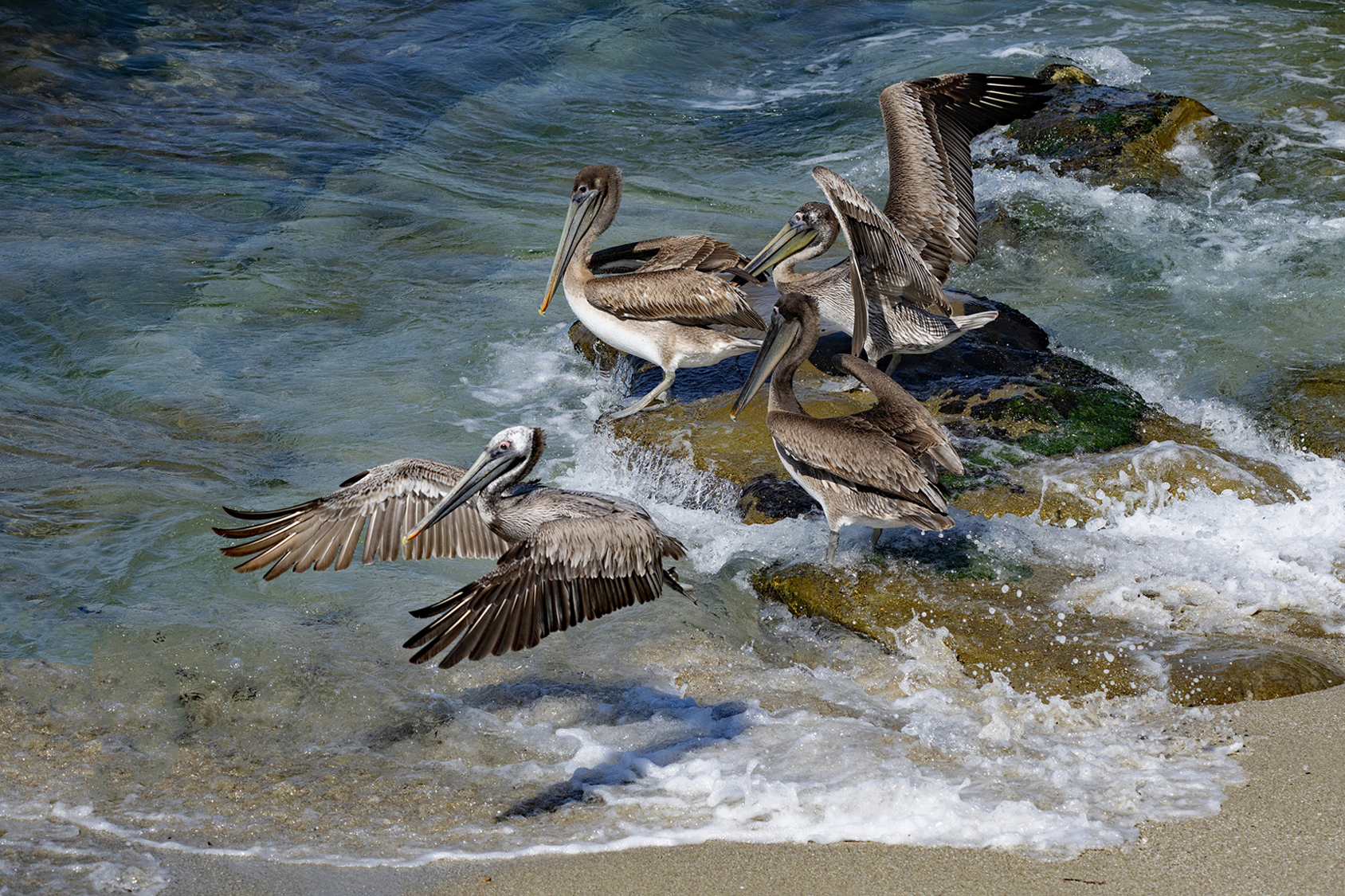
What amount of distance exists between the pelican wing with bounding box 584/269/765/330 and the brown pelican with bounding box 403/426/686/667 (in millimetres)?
1859

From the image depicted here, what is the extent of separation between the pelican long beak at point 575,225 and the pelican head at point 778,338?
1846mm

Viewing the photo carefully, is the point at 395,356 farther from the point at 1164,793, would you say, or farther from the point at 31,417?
the point at 1164,793

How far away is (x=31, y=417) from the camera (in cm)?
650

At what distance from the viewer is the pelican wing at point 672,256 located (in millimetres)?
6508

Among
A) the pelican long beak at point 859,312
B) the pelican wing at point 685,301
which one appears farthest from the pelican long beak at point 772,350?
the pelican wing at point 685,301

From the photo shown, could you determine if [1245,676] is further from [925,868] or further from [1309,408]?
[1309,408]

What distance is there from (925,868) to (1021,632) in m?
1.38

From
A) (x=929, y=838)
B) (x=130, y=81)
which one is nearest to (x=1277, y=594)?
(x=929, y=838)

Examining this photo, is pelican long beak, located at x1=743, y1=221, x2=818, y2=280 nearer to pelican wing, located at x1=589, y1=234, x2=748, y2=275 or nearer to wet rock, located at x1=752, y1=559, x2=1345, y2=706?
pelican wing, located at x1=589, y1=234, x2=748, y2=275

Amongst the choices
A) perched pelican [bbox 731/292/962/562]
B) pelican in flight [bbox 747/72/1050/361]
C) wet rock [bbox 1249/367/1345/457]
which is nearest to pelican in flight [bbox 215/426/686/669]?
perched pelican [bbox 731/292/962/562]

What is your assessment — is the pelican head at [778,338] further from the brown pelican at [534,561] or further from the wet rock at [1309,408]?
the wet rock at [1309,408]

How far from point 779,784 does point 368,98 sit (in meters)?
10.6

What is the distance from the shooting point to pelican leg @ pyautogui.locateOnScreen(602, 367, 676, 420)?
6.30 metres

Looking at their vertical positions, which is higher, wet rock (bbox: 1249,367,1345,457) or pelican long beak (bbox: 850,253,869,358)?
pelican long beak (bbox: 850,253,869,358)
